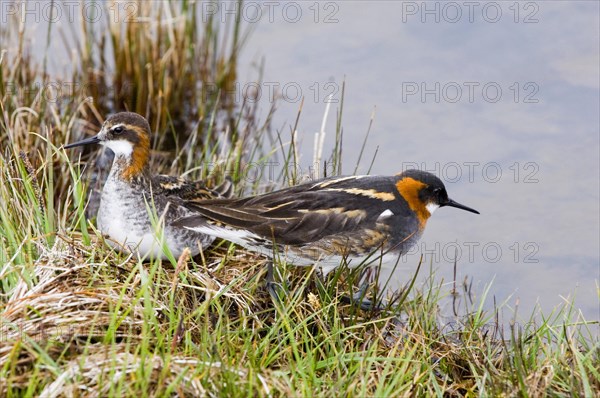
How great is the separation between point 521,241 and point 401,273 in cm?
104

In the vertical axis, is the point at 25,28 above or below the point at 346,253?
above

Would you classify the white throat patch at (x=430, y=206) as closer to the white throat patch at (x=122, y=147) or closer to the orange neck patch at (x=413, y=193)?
the orange neck patch at (x=413, y=193)

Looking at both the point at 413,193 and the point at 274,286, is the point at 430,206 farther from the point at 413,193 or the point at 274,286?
the point at 274,286

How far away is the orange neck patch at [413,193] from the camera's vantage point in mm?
6504

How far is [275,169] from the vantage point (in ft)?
28.9

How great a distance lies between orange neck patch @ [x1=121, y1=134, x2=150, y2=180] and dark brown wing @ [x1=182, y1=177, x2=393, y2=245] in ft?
2.21

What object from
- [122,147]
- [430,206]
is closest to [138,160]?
[122,147]

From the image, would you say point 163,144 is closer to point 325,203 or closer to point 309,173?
point 309,173

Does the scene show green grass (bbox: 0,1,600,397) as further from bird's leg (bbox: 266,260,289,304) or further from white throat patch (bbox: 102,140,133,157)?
white throat patch (bbox: 102,140,133,157)

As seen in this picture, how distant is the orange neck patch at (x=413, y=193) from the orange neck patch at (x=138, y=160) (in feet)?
5.95

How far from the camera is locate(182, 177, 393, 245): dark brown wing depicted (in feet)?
20.1

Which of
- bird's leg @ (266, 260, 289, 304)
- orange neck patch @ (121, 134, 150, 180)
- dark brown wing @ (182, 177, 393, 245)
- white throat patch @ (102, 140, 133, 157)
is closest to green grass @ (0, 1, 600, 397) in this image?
bird's leg @ (266, 260, 289, 304)

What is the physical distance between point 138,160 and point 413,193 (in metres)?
1.95

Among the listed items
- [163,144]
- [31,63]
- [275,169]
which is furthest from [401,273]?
[31,63]
